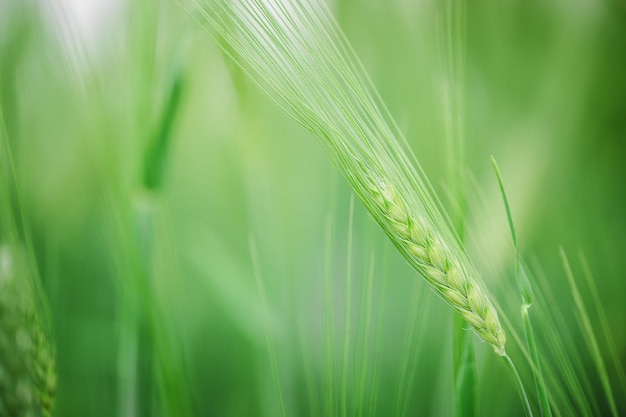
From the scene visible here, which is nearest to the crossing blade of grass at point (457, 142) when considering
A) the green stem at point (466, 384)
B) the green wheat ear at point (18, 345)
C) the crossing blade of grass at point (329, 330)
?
the green stem at point (466, 384)

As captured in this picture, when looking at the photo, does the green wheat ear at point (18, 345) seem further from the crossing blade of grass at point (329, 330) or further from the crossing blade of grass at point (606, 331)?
the crossing blade of grass at point (606, 331)

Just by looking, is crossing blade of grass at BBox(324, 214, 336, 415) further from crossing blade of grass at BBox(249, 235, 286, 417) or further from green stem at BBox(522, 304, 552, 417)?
green stem at BBox(522, 304, 552, 417)

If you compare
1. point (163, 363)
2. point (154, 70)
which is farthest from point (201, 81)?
point (163, 363)

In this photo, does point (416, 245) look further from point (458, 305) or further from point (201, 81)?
point (201, 81)

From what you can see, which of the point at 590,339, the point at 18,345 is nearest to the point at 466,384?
the point at 590,339

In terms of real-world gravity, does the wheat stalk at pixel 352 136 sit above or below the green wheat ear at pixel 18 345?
above
